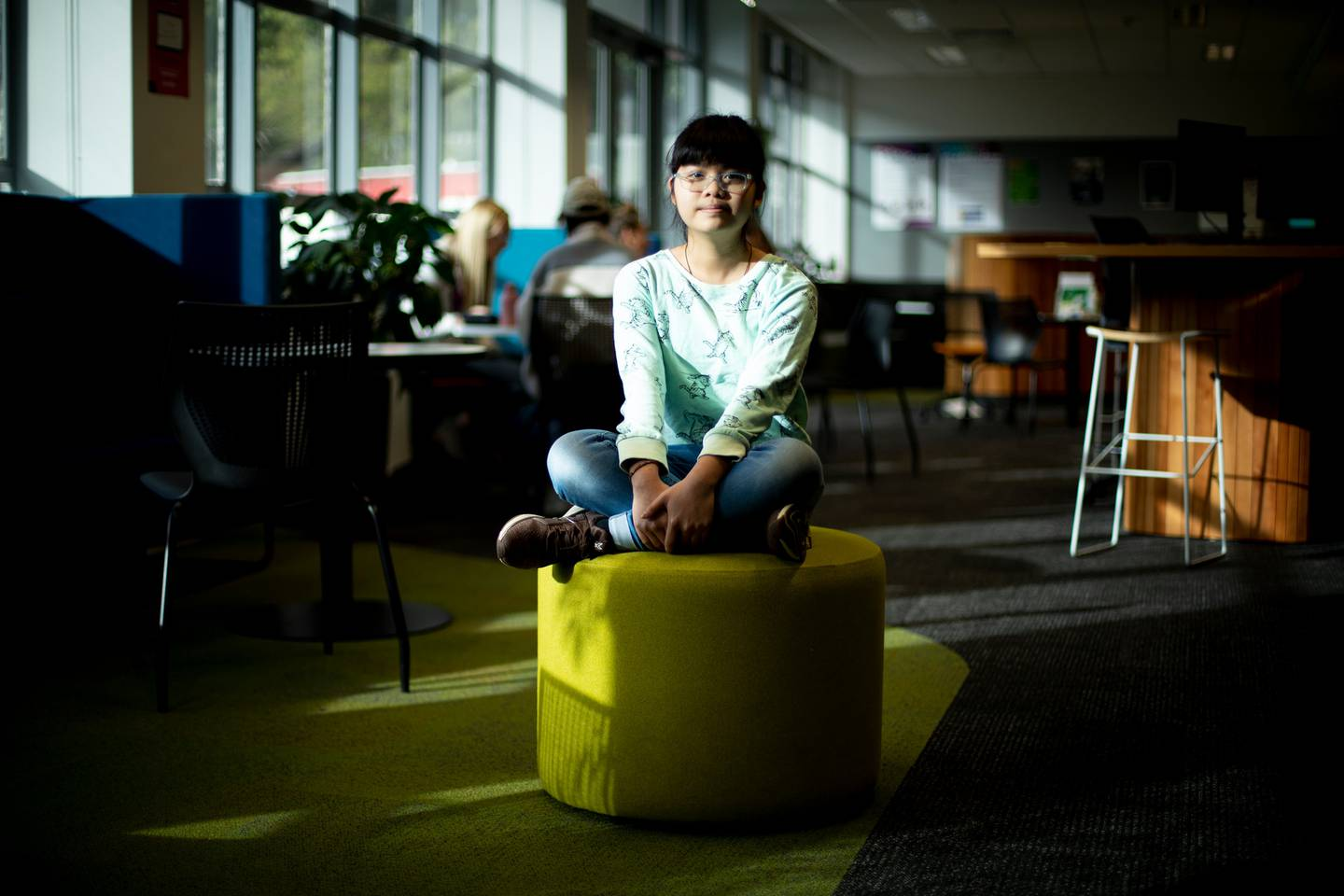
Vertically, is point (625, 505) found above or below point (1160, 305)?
below

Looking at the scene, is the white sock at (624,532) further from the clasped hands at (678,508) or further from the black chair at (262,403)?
the black chair at (262,403)

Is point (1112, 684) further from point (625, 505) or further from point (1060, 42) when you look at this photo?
point (1060, 42)

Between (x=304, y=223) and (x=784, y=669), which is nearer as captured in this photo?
(x=784, y=669)

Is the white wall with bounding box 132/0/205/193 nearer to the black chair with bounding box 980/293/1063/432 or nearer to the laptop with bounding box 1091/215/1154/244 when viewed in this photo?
the laptop with bounding box 1091/215/1154/244

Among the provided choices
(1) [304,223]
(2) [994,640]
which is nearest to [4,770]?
(2) [994,640]

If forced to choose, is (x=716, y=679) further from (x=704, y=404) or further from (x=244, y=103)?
(x=244, y=103)

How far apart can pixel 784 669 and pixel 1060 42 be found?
1078 cm

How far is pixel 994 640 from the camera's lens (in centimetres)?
338

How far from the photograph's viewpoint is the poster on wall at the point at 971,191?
1364cm

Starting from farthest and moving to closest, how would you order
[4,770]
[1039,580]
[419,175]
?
[419,175] < [1039,580] < [4,770]

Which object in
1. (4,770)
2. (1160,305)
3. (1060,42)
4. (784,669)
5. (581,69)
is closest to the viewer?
(784,669)

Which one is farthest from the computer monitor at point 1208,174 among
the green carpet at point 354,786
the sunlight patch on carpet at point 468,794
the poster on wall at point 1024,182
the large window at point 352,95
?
the poster on wall at point 1024,182

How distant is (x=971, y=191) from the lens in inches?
540

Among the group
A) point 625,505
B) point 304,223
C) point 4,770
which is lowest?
point 4,770
